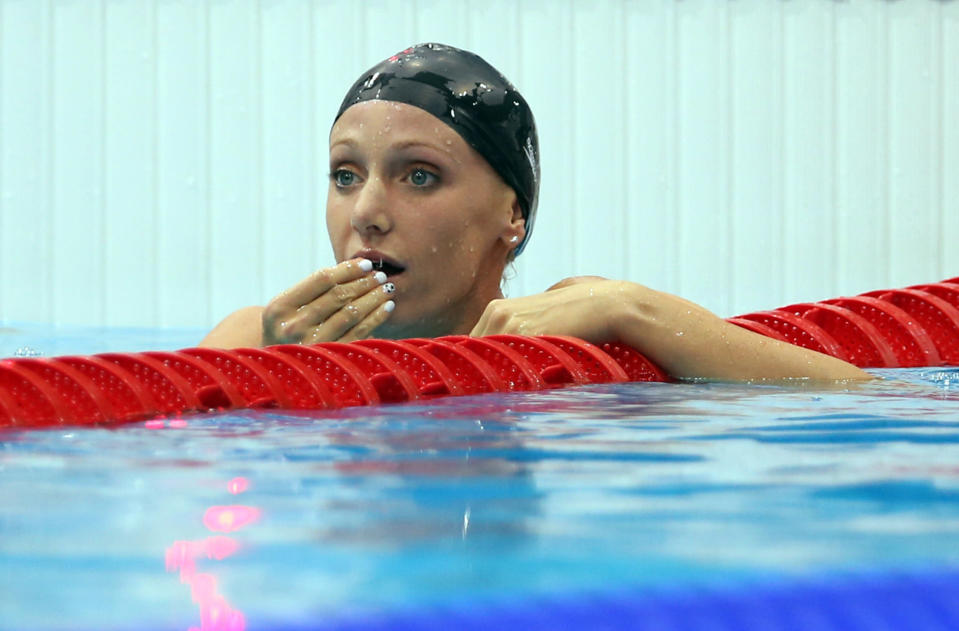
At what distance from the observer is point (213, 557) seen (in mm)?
896

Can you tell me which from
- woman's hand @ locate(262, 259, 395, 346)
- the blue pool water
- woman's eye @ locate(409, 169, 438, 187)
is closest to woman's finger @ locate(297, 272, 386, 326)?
woman's hand @ locate(262, 259, 395, 346)

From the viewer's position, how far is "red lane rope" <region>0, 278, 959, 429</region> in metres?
1.84

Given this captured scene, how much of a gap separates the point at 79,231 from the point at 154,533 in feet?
22.0

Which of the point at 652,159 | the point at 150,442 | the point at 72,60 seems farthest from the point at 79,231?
the point at 150,442

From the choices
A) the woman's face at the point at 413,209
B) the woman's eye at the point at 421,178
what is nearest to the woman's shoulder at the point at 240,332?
the woman's face at the point at 413,209

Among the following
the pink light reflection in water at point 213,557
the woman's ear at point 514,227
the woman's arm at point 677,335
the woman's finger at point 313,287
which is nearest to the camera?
the pink light reflection in water at point 213,557

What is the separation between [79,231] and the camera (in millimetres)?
7273

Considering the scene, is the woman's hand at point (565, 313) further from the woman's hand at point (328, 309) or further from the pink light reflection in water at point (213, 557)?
the pink light reflection in water at point (213, 557)

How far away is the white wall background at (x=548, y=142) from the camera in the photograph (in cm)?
728

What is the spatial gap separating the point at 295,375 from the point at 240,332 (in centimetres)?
89

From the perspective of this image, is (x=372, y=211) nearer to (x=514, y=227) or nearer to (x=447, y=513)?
(x=514, y=227)

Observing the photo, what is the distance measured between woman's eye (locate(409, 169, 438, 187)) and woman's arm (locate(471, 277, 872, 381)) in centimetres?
48

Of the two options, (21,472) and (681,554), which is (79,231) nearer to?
(21,472)

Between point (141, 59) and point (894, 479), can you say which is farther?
point (141, 59)
